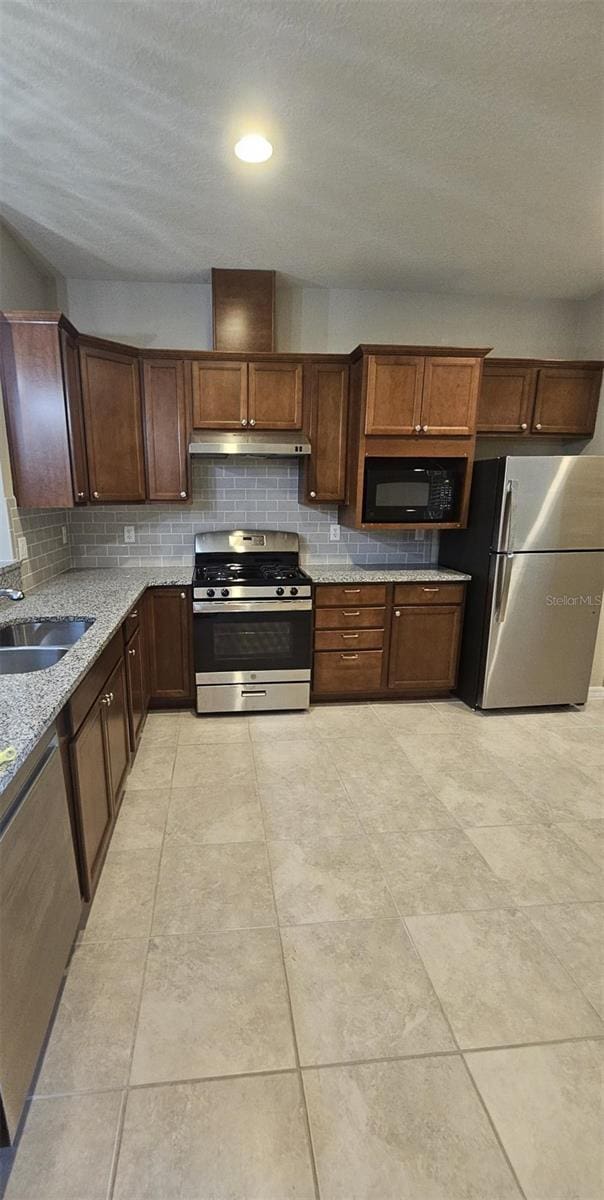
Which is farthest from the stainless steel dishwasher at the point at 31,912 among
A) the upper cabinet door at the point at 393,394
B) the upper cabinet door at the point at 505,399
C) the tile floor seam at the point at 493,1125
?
the upper cabinet door at the point at 505,399

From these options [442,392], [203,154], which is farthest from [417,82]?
[442,392]

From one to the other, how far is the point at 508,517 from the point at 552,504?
0.89 ft

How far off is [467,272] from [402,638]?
2314 millimetres

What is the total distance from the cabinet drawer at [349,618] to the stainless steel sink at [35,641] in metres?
1.53

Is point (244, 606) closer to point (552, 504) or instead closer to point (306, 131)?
point (552, 504)

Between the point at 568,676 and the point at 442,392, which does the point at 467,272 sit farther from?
the point at 568,676

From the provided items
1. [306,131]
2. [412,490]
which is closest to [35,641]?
[306,131]

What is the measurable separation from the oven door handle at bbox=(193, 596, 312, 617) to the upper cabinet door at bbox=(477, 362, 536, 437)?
1.75 metres

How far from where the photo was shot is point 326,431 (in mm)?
3246

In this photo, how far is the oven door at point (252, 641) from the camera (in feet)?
10.1

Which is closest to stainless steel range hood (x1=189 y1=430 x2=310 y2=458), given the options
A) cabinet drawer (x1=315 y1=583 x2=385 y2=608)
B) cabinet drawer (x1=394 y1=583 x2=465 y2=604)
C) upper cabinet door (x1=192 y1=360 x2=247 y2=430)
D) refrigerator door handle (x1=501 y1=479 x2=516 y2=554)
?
upper cabinet door (x1=192 y1=360 x2=247 y2=430)

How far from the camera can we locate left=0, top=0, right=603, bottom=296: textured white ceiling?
1.44m

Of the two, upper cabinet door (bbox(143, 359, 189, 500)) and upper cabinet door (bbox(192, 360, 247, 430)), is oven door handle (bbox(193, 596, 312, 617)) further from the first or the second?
upper cabinet door (bbox(192, 360, 247, 430))

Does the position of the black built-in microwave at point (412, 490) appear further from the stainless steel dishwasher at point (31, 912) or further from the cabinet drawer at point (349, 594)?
the stainless steel dishwasher at point (31, 912)
